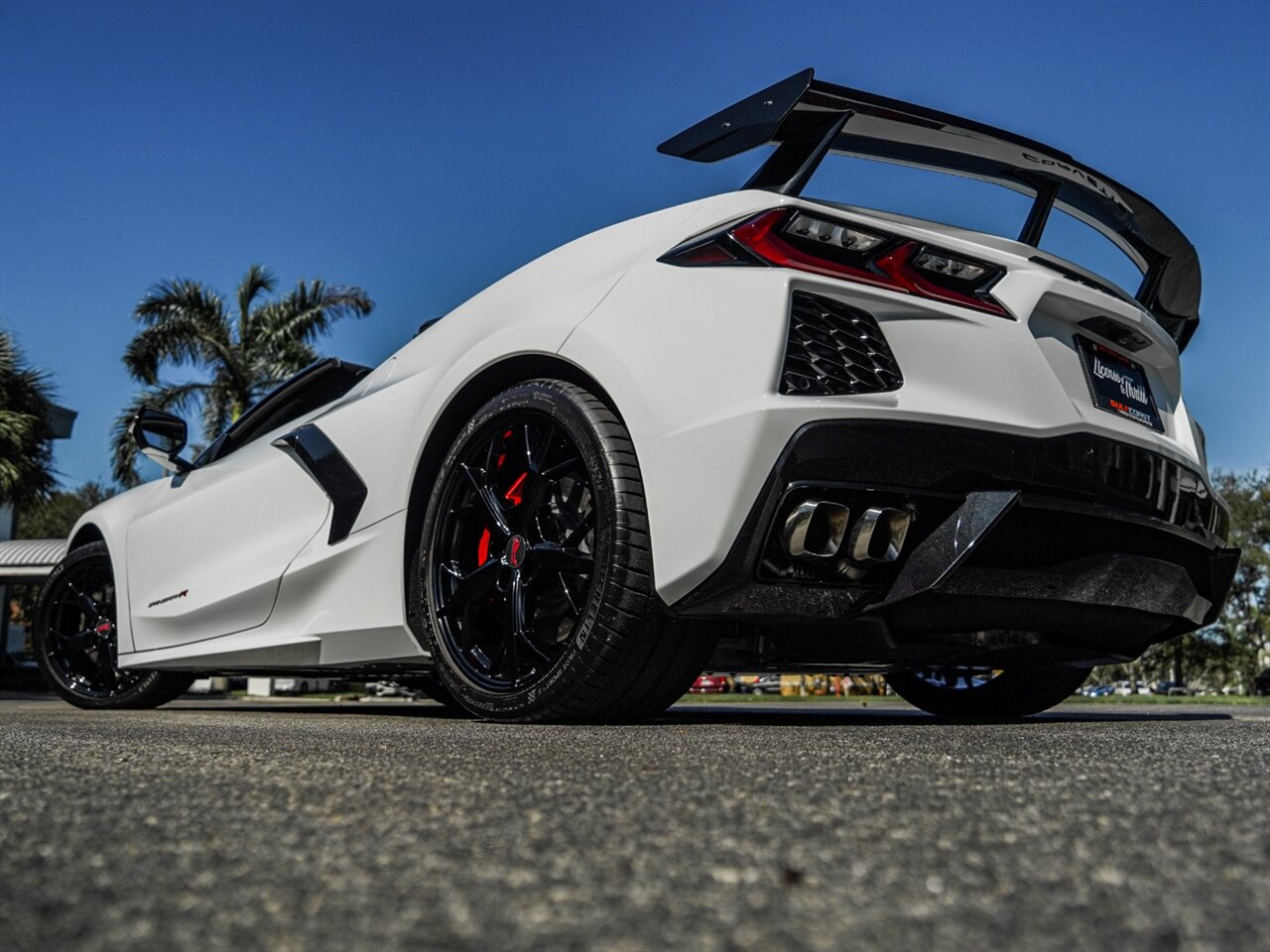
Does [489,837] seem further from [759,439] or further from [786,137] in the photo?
[786,137]

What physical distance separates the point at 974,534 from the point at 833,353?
538mm

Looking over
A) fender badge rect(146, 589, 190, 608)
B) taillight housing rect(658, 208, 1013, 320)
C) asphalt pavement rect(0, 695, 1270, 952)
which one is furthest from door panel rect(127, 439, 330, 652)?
asphalt pavement rect(0, 695, 1270, 952)

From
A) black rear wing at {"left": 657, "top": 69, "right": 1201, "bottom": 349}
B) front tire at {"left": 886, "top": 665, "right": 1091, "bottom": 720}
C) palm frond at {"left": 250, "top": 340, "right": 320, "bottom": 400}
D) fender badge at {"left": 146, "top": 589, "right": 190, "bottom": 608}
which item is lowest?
front tire at {"left": 886, "top": 665, "right": 1091, "bottom": 720}

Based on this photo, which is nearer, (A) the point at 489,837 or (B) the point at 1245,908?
(B) the point at 1245,908

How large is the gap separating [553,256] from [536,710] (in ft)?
4.55

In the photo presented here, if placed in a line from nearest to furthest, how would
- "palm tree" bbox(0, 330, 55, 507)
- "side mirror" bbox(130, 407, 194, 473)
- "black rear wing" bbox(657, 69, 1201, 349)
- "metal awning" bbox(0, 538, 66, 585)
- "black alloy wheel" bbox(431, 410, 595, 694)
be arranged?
1. "black rear wing" bbox(657, 69, 1201, 349)
2. "black alloy wheel" bbox(431, 410, 595, 694)
3. "side mirror" bbox(130, 407, 194, 473)
4. "metal awning" bbox(0, 538, 66, 585)
5. "palm tree" bbox(0, 330, 55, 507)

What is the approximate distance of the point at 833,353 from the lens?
2664 mm

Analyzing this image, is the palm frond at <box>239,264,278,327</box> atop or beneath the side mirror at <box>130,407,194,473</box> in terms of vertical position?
atop

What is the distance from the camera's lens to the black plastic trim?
3.85m

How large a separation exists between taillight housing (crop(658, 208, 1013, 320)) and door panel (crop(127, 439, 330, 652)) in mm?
1929

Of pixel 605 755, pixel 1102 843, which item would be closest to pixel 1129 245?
pixel 605 755

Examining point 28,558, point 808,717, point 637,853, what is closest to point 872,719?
point 808,717

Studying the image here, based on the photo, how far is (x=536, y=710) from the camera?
299cm

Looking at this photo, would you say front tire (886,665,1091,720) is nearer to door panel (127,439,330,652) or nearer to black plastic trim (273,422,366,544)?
black plastic trim (273,422,366,544)
